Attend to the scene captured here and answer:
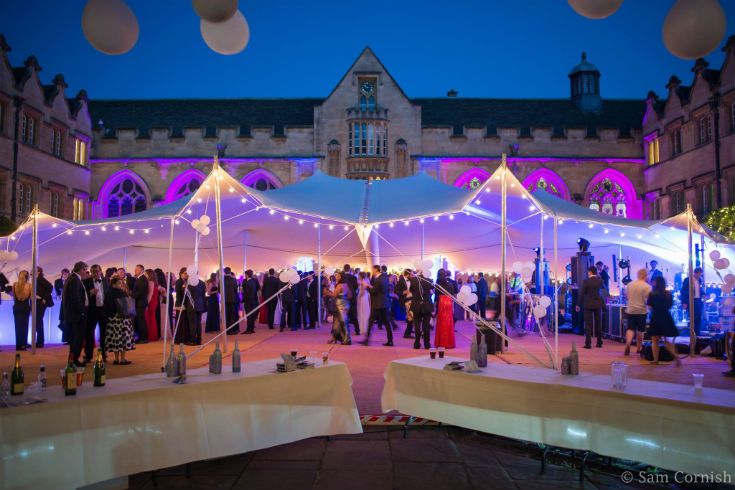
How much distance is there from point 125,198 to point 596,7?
2646cm

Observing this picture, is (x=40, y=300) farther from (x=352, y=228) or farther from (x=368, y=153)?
(x=368, y=153)

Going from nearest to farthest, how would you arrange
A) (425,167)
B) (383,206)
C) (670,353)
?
(670,353) < (383,206) < (425,167)

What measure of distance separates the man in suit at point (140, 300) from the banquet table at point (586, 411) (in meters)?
7.66

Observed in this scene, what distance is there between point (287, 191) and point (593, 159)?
18.8 metres

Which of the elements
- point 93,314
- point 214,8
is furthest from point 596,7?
point 93,314

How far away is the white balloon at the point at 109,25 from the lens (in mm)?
4512

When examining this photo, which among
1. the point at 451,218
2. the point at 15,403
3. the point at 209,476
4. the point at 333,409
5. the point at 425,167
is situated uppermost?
the point at 425,167

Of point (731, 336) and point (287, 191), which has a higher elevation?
point (287, 191)

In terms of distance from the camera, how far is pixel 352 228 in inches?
581

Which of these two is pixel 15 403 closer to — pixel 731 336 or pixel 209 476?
pixel 209 476

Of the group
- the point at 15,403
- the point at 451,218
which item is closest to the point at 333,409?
the point at 15,403

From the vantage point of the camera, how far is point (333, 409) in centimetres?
528

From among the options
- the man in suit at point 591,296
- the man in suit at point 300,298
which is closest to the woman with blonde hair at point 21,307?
the man in suit at point 300,298

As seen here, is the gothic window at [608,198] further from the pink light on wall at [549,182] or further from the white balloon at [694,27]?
the white balloon at [694,27]
